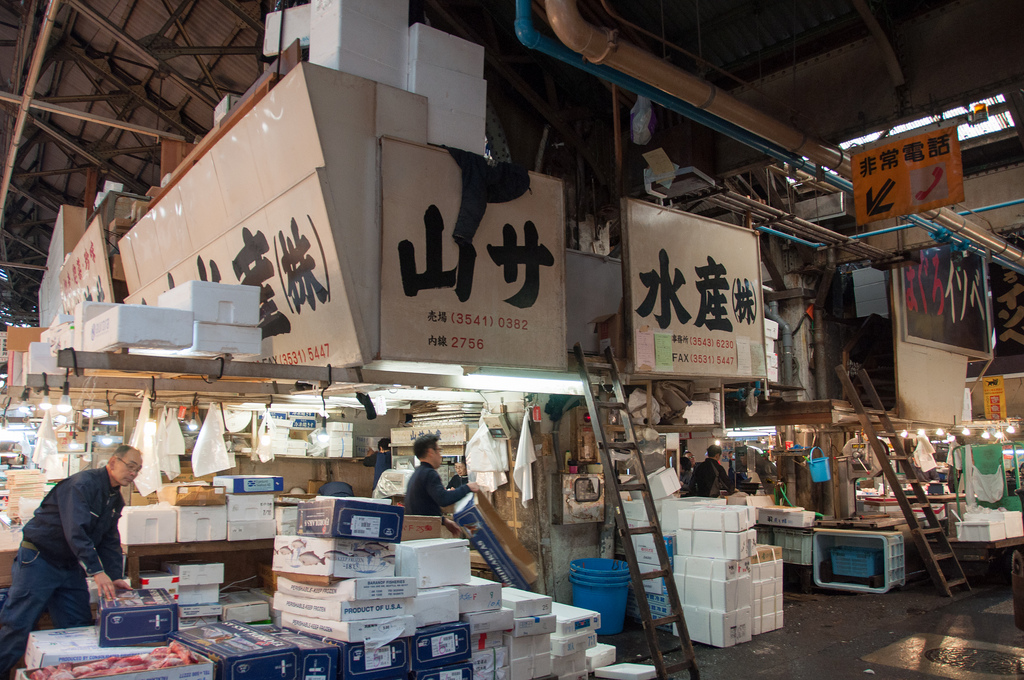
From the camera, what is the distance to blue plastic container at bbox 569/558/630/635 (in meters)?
8.64

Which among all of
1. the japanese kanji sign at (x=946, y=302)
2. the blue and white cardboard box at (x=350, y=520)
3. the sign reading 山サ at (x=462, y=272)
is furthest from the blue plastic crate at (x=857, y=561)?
the blue and white cardboard box at (x=350, y=520)

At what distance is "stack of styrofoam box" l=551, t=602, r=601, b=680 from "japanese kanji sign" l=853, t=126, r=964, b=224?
16.2 ft

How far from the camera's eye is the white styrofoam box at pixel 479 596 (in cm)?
546

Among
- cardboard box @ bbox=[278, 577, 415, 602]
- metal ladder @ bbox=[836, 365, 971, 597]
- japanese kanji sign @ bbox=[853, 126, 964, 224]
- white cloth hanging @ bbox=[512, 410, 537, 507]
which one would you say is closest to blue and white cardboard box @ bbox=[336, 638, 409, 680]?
cardboard box @ bbox=[278, 577, 415, 602]

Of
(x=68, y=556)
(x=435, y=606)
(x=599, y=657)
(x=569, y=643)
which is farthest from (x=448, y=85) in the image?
(x=599, y=657)

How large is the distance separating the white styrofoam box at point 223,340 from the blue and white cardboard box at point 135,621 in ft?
5.43

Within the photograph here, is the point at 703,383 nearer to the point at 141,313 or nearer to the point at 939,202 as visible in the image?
the point at 939,202

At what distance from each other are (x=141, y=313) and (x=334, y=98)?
85.5 inches

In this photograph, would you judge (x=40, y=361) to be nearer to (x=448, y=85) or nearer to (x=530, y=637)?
(x=448, y=85)

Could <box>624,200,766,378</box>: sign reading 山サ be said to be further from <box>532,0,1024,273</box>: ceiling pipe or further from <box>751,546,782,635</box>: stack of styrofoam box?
<box>751,546,782,635</box>: stack of styrofoam box

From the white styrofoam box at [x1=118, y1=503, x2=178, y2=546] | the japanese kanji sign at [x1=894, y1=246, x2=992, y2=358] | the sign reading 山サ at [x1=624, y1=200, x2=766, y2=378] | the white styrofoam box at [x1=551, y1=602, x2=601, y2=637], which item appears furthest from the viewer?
the japanese kanji sign at [x1=894, y1=246, x2=992, y2=358]

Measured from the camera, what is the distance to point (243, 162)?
632 centimetres

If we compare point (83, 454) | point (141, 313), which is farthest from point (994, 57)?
point (83, 454)

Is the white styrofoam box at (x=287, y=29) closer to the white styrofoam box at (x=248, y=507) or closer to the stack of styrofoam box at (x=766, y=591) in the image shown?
the white styrofoam box at (x=248, y=507)
